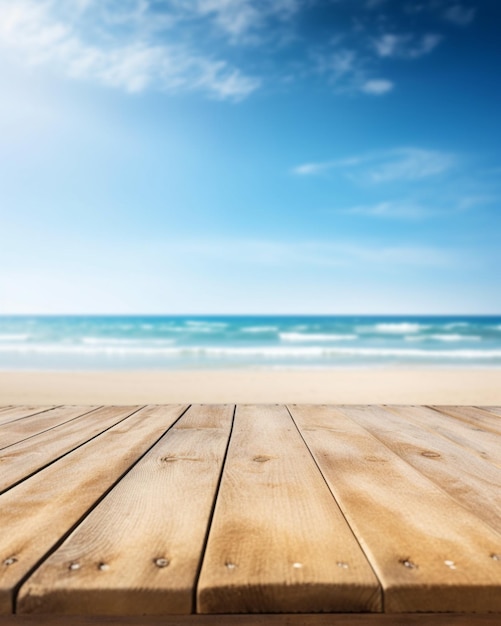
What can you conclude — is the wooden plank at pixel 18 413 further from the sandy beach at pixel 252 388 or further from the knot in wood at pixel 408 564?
the sandy beach at pixel 252 388

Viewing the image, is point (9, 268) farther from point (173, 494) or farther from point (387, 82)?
point (173, 494)

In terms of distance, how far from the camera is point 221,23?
10.0 meters

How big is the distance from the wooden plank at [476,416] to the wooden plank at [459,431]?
0.15 feet

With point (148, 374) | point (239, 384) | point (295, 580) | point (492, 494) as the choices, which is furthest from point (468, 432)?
point (148, 374)

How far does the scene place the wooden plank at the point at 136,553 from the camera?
70cm

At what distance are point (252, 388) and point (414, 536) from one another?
23.0ft

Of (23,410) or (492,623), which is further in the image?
(23,410)

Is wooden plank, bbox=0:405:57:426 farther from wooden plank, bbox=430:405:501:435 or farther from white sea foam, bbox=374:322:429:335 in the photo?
white sea foam, bbox=374:322:429:335

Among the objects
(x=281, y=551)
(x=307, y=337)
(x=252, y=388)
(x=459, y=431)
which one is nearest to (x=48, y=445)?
(x=281, y=551)

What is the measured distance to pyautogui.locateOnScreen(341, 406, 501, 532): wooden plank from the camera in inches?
42.2

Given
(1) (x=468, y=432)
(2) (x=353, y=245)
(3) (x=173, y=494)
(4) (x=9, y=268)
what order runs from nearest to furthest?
(3) (x=173, y=494) → (1) (x=468, y=432) → (2) (x=353, y=245) → (4) (x=9, y=268)

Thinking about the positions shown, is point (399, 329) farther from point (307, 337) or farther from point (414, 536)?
point (414, 536)

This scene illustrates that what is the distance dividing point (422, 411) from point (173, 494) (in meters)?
1.66

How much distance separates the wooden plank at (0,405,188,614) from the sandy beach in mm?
5063
